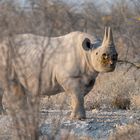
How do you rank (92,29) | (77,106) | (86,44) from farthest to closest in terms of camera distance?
1. (92,29)
2. (86,44)
3. (77,106)

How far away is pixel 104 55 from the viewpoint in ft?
44.3

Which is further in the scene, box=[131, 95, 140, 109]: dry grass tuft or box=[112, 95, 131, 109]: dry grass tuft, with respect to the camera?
box=[112, 95, 131, 109]: dry grass tuft

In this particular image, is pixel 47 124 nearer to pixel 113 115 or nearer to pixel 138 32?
pixel 113 115

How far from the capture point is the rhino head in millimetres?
13383

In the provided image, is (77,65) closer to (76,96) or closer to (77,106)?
(76,96)

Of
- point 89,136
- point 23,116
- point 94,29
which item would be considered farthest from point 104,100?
point 94,29

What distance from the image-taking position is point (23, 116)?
7.62m

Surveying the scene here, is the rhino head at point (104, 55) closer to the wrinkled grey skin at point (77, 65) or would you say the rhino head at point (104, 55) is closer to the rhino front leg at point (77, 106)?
the wrinkled grey skin at point (77, 65)

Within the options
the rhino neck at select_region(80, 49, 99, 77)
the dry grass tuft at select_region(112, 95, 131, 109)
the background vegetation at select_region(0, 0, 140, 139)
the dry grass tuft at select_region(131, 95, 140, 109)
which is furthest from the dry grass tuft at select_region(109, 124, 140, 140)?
the dry grass tuft at select_region(112, 95, 131, 109)

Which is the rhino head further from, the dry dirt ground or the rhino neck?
the dry dirt ground

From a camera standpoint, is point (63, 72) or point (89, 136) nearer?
point (89, 136)

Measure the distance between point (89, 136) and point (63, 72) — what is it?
2325 mm

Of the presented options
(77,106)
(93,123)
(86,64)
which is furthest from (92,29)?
(93,123)

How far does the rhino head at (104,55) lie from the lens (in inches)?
527
